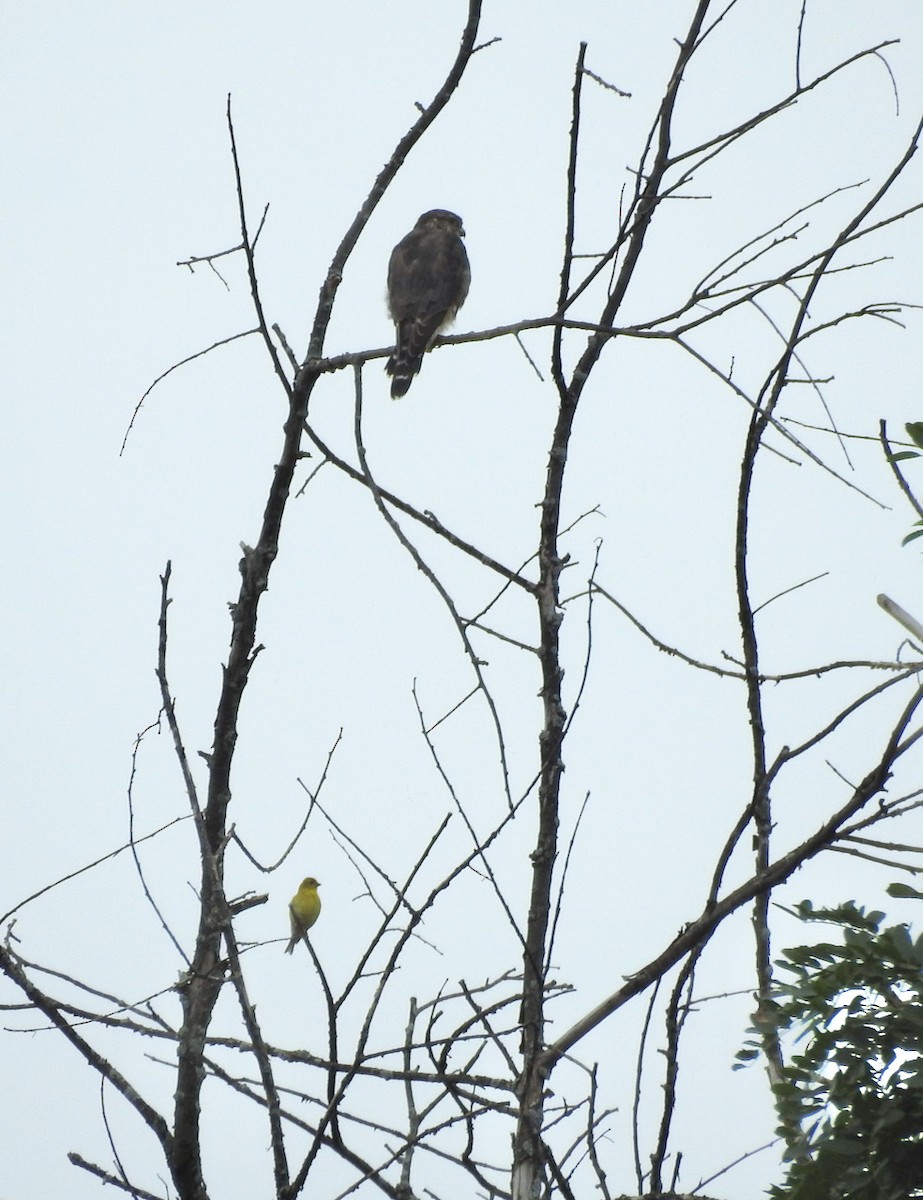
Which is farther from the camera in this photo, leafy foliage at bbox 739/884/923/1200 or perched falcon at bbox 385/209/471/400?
perched falcon at bbox 385/209/471/400

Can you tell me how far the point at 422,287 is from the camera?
7.75 m

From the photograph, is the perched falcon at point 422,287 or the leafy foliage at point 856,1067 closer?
the leafy foliage at point 856,1067

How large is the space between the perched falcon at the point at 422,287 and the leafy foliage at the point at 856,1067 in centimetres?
501

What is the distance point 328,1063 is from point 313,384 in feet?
4.28

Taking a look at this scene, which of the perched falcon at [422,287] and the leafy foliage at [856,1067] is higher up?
the perched falcon at [422,287]

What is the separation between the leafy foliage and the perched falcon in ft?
16.4

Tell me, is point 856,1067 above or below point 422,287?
below

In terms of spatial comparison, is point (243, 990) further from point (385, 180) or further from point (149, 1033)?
point (385, 180)

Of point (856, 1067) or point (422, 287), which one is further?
point (422, 287)

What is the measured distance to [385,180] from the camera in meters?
2.77

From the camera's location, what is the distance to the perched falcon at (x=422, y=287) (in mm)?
7051

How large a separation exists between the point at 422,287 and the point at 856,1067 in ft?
20.4

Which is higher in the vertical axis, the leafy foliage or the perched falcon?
the perched falcon

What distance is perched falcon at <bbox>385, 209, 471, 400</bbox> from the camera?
23.1ft
